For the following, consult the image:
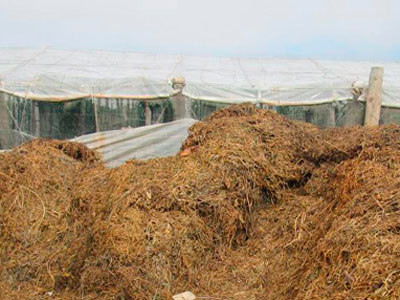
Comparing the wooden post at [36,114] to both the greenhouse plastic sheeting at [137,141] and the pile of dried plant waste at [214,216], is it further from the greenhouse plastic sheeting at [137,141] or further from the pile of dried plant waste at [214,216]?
the pile of dried plant waste at [214,216]

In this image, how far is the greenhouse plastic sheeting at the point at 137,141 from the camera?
291 inches

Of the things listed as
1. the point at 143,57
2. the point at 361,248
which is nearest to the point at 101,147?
the point at 143,57

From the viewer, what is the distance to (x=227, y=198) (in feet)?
15.0

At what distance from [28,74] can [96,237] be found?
4.82 metres

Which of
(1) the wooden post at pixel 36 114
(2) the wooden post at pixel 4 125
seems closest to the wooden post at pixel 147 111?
(1) the wooden post at pixel 36 114

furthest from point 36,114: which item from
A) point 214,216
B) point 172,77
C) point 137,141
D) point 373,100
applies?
point 373,100

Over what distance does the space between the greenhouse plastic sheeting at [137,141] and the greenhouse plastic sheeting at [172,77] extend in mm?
736

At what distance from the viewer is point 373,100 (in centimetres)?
752

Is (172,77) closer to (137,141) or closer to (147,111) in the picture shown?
(147,111)

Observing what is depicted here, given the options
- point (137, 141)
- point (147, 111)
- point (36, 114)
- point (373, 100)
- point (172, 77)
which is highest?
point (172, 77)

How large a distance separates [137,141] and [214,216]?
3.30 meters

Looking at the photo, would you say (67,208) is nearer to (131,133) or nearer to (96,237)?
(96,237)

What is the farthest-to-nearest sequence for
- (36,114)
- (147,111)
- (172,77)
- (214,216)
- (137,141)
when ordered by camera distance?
(172,77)
(147,111)
(36,114)
(137,141)
(214,216)

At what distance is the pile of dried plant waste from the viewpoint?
347cm
